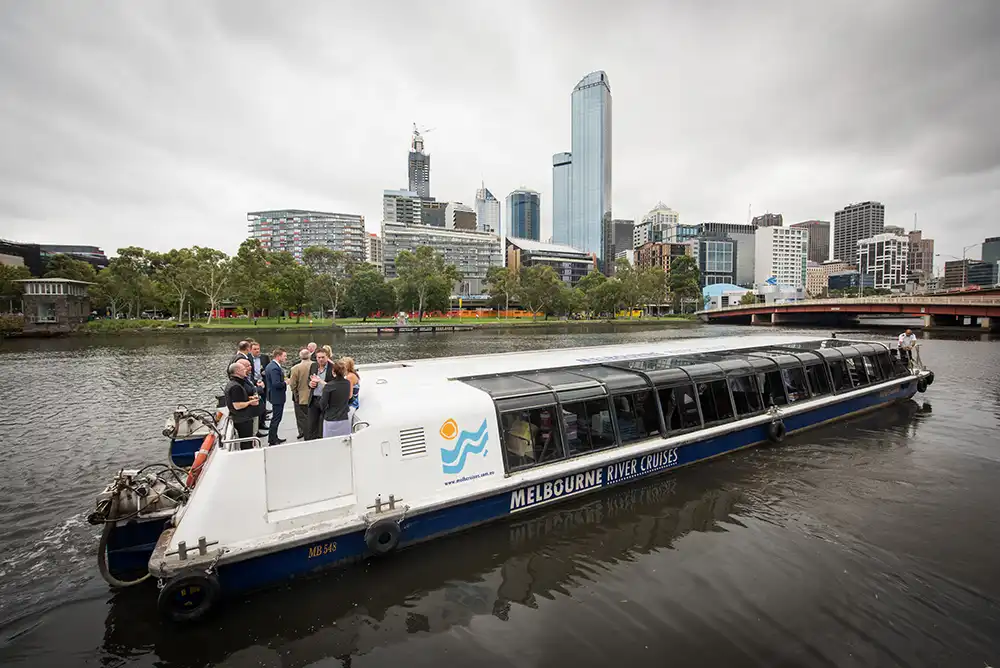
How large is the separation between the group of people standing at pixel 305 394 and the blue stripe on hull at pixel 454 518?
1.84m

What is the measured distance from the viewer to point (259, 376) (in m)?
11.8

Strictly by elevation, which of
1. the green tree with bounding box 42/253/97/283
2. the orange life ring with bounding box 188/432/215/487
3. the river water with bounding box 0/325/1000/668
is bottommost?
the river water with bounding box 0/325/1000/668

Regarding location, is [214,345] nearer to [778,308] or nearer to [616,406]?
[616,406]

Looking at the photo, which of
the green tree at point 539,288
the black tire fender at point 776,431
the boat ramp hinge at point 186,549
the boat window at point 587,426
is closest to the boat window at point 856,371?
the black tire fender at point 776,431

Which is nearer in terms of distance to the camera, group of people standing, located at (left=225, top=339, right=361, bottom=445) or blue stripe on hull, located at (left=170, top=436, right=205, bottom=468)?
group of people standing, located at (left=225, top=339, right=361, bottom=445)

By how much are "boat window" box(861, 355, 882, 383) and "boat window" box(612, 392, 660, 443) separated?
12.5m

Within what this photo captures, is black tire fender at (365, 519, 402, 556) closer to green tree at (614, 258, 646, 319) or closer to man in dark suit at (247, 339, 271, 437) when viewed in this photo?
man in dark suit at (247, 339, 271, 437)

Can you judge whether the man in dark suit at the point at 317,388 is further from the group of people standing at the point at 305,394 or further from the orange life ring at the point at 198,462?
the orange life ring at the point at 198,462

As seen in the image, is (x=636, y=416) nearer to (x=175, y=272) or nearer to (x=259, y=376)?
(x=259, y=376)

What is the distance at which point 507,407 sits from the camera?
8.67 meters

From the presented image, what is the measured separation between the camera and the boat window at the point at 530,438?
28.2ft

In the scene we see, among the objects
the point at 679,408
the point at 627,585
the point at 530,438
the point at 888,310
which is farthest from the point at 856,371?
the point at 888,310

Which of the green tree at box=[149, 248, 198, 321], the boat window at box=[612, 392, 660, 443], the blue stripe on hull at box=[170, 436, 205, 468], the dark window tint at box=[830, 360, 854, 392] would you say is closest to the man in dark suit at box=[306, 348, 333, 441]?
the blue stripe on hull at box=[170, 436, 205, 468]

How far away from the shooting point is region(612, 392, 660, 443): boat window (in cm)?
1018
